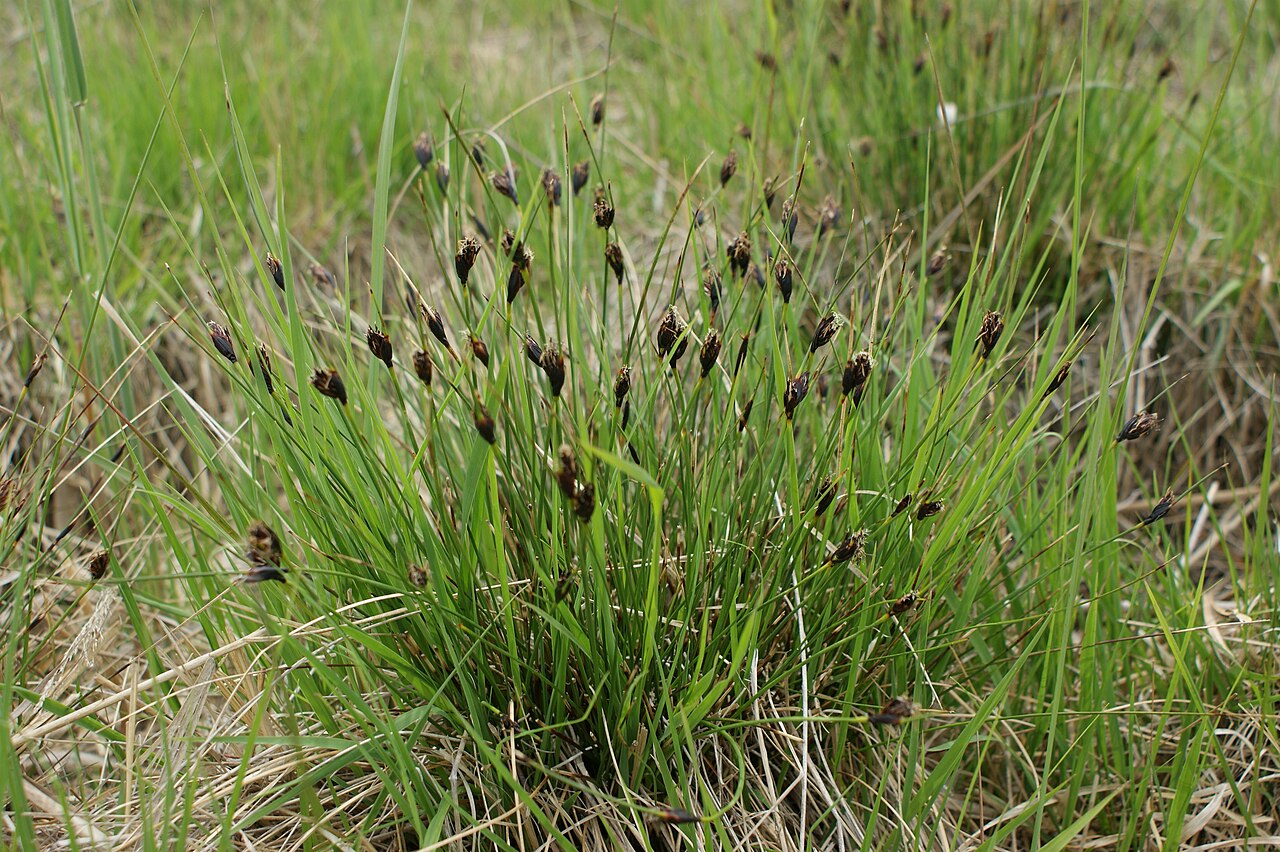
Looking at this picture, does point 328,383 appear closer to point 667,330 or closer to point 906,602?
point 667,330

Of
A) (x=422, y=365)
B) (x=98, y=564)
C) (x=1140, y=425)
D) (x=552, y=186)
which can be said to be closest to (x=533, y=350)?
(x=422, y=365)

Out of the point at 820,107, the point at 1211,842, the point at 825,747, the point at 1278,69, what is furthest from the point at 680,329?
the point at 1278,69

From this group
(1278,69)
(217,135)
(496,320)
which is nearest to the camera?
(496,320)

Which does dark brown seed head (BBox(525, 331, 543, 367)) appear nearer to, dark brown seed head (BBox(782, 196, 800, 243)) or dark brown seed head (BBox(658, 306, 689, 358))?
dark brown seed head (BBox(658, 306, 689, 358))

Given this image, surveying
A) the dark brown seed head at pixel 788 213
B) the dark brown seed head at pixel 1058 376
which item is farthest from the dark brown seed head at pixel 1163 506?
the dark brown seed head at pixel 788 213

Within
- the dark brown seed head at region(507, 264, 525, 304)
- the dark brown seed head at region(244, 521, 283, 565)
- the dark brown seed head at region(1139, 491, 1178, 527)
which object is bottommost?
the dark brown seed head at region(1139, 491, 1178, 527)

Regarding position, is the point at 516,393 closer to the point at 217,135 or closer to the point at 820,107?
the point at 820,107

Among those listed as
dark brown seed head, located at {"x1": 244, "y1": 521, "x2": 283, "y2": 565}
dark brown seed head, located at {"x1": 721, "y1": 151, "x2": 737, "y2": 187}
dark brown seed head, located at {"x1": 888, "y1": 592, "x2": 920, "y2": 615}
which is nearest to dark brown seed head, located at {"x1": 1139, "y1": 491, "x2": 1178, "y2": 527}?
dark brown seed head, located at {"x1": 888, "y1": 592, "x2": 920, "y2": 615}
